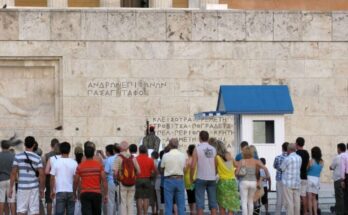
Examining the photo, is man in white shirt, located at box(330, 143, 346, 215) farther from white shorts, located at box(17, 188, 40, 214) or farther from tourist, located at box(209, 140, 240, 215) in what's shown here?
white shorts, located at box(17, 188, 40, 214)

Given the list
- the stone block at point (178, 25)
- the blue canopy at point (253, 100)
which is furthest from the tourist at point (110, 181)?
the stone block at point (178, 25)

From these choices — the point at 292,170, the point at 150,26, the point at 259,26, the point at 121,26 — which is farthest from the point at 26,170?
the point at 259,26

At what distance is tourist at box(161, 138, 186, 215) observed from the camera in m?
24.9

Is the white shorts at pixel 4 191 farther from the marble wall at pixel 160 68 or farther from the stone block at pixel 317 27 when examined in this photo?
the stone block at pixel 317 27

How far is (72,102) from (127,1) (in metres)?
16.3

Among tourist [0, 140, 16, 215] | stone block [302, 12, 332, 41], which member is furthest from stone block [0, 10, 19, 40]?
tourist [0, 140, 16, 215]

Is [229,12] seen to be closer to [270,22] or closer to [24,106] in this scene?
[270,22]

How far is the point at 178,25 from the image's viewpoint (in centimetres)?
3481

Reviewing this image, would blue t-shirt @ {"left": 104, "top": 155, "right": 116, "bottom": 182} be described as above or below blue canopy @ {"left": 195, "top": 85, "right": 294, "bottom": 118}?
below

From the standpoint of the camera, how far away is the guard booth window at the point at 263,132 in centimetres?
3055

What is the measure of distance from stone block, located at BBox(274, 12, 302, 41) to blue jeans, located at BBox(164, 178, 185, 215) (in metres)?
11.0

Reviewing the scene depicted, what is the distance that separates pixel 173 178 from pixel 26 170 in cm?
330

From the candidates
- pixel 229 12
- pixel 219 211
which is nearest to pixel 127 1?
pixel 229 12

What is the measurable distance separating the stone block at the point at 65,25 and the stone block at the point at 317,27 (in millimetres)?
6192
